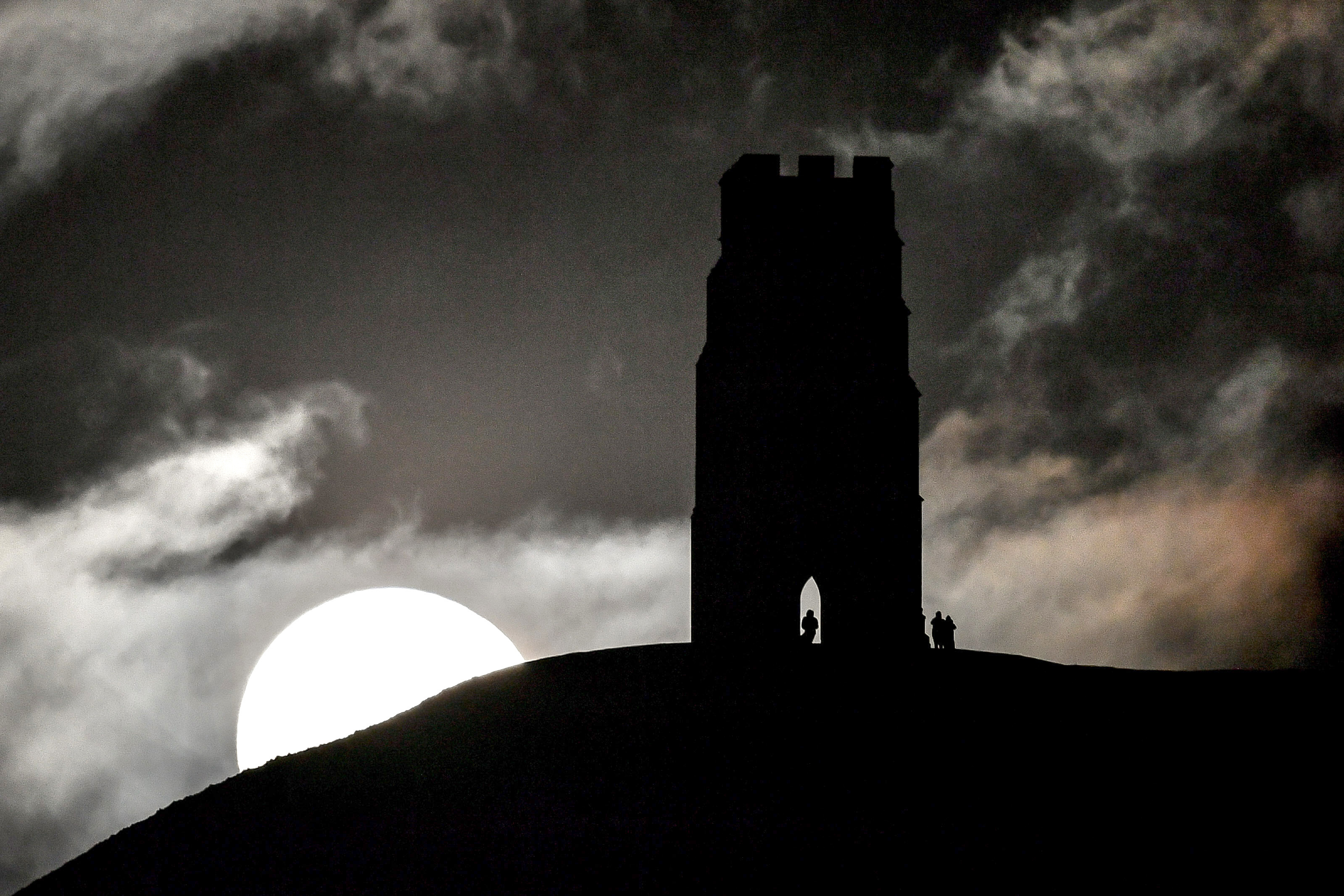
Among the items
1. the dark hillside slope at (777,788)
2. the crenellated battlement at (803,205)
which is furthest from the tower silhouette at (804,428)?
the dark hillside slope at (777,788)

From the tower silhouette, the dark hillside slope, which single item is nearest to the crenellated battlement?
the tower silhouette

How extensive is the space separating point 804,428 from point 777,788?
11180 millimetres

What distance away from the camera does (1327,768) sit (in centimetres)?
2959

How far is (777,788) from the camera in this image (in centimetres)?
2931

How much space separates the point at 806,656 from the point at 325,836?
11.2 m

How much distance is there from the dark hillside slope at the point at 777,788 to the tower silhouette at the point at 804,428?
2.87 meters

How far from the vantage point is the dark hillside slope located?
27297 millimetres

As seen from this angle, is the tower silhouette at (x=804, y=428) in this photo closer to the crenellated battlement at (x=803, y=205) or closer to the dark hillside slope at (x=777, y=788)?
the crenellated battlement at (x=803, y=205)

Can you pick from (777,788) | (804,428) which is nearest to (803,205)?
(804,428)

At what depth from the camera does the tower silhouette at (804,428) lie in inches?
1483

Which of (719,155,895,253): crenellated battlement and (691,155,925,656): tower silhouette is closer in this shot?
(691,155,925,656): tower silhouette

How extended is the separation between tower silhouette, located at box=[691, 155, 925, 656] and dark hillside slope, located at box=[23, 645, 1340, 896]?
9.41 feet

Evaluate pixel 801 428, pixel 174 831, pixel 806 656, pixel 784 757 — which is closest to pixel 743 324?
pixel 801 428

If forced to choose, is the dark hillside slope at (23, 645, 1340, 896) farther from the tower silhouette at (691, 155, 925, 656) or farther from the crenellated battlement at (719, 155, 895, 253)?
the crenellated battlement at (719, 155, 895, 253)
